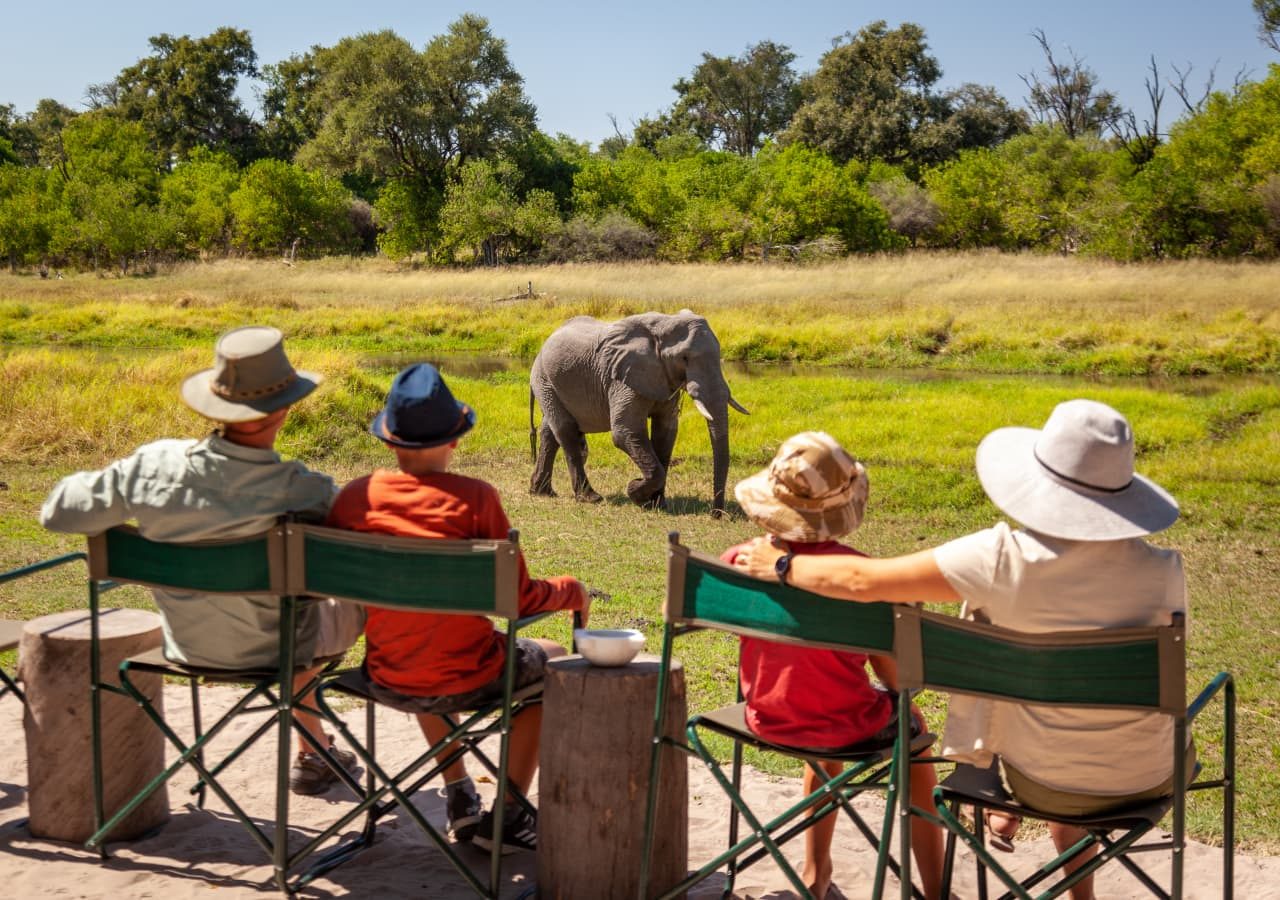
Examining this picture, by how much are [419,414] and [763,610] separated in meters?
1.13

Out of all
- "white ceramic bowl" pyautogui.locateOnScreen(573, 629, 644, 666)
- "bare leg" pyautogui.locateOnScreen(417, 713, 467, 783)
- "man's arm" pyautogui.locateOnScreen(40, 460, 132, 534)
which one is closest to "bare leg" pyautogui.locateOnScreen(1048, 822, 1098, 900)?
"white ceramic bowl" pyautogui.locateOnScreen(573, 629, 644, 666)

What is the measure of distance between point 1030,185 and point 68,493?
175ft

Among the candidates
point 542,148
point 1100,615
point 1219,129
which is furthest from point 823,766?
point 542,148

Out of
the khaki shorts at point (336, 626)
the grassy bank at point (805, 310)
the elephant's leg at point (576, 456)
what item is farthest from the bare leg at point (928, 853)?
the grassy bank at point (805, 310)

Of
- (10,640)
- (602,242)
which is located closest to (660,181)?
(602,242)

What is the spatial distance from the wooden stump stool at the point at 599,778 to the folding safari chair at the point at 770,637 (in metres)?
0.08

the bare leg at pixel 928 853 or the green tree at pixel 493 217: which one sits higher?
the green tree at pixel 493 217

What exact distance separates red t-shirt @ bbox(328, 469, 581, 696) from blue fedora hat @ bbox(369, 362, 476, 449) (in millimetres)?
107

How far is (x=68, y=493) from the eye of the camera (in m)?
3.68

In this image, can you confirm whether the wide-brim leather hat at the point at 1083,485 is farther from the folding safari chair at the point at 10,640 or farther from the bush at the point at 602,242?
the bush at the point at 602,242

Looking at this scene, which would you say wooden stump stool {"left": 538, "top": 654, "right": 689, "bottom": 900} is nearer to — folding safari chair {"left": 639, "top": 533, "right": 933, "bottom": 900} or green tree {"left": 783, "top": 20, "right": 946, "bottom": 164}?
folding safari chair {"left": 639, "top": 533, "right": 933, "bottom": 900}

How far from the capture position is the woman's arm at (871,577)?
299 centimetres

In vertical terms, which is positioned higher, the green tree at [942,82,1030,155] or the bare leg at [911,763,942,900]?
the green tree at [942,82,1030,155]

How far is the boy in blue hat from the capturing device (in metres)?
3.66
